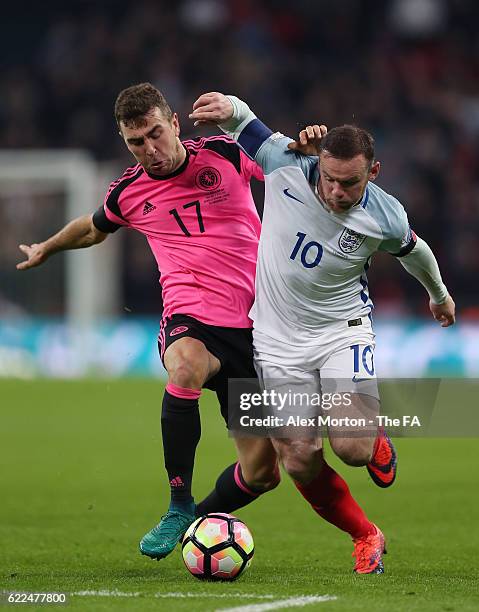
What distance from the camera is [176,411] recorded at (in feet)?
18.9

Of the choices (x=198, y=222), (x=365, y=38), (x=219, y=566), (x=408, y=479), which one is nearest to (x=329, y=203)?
(x=198, y=222)

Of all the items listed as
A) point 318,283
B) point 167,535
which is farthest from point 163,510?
point 318,283

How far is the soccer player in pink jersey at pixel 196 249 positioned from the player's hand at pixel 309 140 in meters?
0.43

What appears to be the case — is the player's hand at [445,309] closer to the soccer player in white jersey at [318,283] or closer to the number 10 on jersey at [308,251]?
the soccer player in white jersey at [318,283]

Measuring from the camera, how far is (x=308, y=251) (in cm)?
568

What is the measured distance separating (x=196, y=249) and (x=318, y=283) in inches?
28.5

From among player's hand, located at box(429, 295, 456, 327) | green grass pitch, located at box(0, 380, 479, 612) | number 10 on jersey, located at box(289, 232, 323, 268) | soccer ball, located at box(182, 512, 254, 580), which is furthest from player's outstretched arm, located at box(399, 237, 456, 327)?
soccer ball, located at box(182, 512, 254, 580)

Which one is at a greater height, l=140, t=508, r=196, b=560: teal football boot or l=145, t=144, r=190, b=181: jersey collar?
l=145, t=144, r=190, b=181: jersey collar

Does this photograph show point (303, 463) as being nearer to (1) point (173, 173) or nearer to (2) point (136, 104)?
(1) point (173, 173)

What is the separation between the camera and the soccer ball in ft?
17.7

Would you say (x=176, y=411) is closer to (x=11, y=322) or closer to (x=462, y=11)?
(x=11, y=322)

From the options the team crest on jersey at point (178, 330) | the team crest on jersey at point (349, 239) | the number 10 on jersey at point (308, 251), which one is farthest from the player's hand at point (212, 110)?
the team crest on jersey at point (178, 330)

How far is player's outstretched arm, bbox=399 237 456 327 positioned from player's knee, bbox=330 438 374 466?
0.85 m

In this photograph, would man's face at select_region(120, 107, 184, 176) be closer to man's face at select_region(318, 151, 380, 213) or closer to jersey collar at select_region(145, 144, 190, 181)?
jersey collar at select_region(145, 144, 190, 181)
